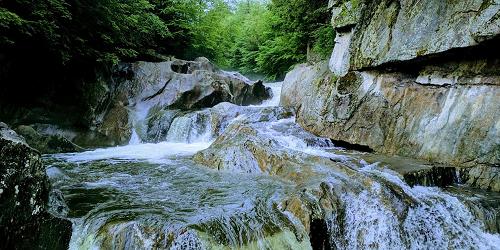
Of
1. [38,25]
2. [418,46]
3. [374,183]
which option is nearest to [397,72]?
[418,46]

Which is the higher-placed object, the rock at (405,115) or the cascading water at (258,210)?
the rock at (405,115)

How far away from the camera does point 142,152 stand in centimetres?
1007

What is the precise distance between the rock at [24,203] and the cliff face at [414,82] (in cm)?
710

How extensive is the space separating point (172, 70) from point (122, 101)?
249cm

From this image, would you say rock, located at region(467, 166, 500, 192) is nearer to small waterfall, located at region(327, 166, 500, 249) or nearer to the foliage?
small waterfall, located at region(327, 166, 500, 249)

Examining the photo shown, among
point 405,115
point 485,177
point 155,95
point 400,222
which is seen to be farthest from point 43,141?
point 485,177

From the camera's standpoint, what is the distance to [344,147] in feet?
31.1

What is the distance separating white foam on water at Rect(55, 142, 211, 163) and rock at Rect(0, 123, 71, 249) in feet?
13.7

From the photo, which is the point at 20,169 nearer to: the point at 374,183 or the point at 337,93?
the point at 374,183

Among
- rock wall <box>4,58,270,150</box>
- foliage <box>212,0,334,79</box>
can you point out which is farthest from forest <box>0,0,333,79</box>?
rock wall <box>4,58,270,150</box>

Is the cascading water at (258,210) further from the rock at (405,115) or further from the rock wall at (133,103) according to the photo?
the rock wall at (133,103)

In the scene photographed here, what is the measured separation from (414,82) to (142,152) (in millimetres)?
7501

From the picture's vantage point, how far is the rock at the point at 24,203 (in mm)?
3889

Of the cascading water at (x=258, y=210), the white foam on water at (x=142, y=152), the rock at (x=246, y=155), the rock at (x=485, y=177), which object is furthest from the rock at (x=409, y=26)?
the white foam on water at (x=142, y=152)
